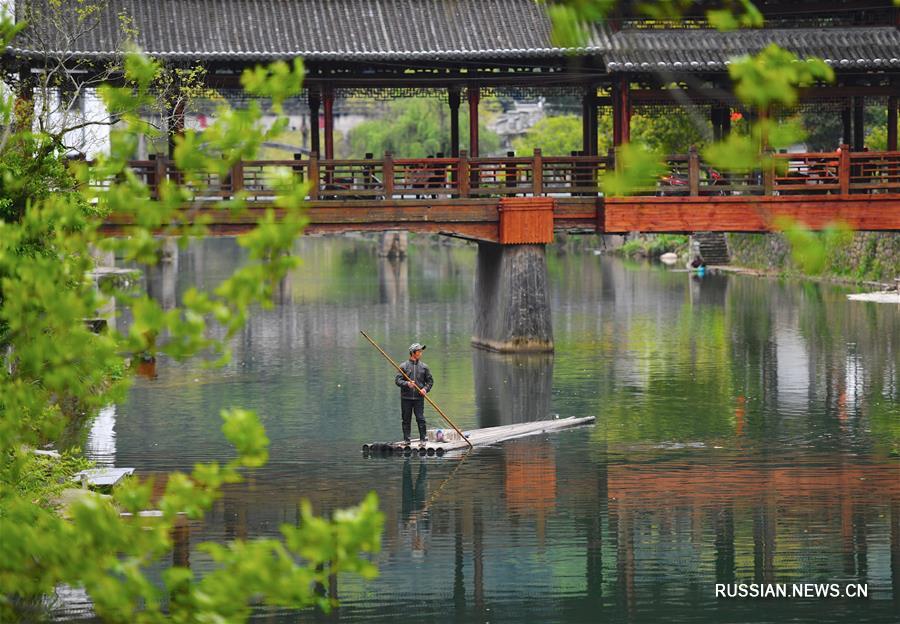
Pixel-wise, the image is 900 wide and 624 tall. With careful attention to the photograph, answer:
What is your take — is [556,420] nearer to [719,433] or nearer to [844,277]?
[719,433]

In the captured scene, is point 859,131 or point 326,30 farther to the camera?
point 859,131

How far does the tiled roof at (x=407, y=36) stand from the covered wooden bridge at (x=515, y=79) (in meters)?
0.04

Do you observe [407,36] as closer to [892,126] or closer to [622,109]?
[622,109]

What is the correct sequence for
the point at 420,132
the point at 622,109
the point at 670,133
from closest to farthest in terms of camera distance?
the point at 622,109 < the point at 670,133 < the point at 420,132

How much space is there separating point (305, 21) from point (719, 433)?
44.8 ft

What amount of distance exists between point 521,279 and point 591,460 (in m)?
10.8

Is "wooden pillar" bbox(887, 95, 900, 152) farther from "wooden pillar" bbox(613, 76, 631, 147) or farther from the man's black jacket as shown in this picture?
the man's black jacket

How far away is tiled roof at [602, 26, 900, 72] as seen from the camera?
101 ft

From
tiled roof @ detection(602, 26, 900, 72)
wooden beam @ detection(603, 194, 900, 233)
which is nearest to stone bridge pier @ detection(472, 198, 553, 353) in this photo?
wooden beam @ detection(603, 194, 900, 233)

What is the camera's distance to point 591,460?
21.6 meters

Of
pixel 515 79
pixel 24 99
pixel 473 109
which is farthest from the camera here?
pixel 473 109

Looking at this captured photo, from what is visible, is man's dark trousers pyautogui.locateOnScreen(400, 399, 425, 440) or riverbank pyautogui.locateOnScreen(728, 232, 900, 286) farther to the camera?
riverbank pyautogui.locateOnScreen(728, 232, 900, 286)

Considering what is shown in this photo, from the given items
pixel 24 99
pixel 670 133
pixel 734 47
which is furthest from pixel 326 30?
pixel 670 133

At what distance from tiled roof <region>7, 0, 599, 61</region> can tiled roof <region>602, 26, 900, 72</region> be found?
39.5 inches
